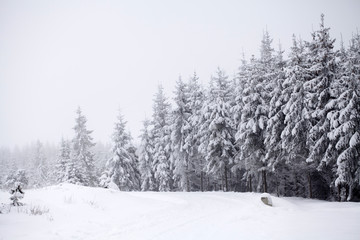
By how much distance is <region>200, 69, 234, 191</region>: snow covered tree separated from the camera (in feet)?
105

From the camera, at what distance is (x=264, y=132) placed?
27375 millimetres

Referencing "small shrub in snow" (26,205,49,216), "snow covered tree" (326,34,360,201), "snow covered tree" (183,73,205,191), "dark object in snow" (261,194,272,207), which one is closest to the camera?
"small shrub in snow" (26,205,49,216)

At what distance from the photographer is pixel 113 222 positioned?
39.9 ft

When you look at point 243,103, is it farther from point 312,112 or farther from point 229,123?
point 312,112

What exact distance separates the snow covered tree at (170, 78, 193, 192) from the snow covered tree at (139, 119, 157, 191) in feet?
18.6

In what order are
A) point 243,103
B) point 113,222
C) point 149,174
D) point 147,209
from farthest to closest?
point 149,174 < point 243,103 < point 147,209 < point 113,222

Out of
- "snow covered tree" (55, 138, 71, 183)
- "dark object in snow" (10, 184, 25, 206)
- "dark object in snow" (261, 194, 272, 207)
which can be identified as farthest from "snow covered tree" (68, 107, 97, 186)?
"dark object in snow" (261, 194, 272, 207)

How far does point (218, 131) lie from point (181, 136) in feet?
25.1

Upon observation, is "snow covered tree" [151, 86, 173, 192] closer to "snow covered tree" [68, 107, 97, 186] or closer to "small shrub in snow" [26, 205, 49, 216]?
"snow covered tree" [68, 107, 97, 186]

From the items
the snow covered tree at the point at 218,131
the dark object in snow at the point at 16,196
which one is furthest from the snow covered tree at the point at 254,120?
the dark object in snow at the point at 16,196

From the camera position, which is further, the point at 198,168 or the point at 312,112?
the point at 198,168

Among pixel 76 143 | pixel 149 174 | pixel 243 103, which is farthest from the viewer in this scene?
pixel 76 143

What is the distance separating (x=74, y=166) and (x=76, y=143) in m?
6.46

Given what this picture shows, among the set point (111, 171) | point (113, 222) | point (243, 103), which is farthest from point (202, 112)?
point (113, 222)
